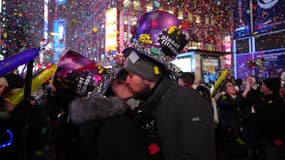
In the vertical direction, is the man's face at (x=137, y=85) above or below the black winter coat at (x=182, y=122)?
above

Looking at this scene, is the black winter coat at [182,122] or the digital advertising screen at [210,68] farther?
the digital advertising screen at [210,68]

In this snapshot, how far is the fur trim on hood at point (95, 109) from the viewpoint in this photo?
171 cm

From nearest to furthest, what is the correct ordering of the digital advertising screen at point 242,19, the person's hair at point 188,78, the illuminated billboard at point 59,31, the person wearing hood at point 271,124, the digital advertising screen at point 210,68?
the person wearing hood at point 271,124 < the person's hair at point 188,78 < the digital advertising screen at point 210,68 < the digital advertising screen at point 242,19 < the illuminated billboard at point 59,31

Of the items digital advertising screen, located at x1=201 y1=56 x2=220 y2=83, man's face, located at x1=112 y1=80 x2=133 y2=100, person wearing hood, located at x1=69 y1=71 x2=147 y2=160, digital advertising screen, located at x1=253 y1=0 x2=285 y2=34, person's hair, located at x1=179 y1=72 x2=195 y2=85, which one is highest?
digital advertising screen, located at x1=253 y1=0 x2=285 y2=34

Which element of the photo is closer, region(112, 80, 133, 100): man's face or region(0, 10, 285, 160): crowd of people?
region(0, 10, 285, 160): crowd of people

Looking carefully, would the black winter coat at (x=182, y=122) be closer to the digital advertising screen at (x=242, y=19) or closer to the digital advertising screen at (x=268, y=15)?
the digital advertising screen at (x=268, y=15)

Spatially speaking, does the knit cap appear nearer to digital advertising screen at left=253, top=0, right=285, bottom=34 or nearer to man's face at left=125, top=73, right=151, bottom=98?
man's face at left=125, top=73, right=151, bottom=98

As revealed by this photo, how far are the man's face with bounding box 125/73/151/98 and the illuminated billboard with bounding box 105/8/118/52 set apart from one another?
33502 millimetres

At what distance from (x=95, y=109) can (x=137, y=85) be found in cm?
→ 60

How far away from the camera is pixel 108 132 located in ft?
5.45

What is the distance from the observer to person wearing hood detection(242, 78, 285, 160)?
180 inches

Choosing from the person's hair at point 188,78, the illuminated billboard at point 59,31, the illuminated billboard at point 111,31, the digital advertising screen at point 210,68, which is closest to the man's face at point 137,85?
the person's hair at point 188,78

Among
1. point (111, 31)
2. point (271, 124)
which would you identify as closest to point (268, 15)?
point (111, 31)

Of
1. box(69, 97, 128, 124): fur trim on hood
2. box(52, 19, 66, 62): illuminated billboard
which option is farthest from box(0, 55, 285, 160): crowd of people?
box(52, 19, 66, 62): illuminated billboard
